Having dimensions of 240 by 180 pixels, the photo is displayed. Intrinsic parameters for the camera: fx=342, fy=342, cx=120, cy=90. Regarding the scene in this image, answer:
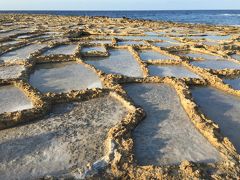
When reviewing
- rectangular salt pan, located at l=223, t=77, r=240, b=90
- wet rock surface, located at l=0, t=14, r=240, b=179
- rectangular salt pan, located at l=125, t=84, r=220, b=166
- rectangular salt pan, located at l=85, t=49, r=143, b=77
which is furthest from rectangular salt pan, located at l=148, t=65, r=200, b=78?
rectangular salt pan, located at l=125, t=84, r=220, b=166

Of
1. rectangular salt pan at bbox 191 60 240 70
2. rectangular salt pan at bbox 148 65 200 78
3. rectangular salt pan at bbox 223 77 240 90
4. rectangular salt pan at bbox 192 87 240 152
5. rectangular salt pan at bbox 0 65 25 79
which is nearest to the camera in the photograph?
rectangular salt pan at bbox 192 87 240 152

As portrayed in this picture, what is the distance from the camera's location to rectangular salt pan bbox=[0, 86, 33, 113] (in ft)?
12.3

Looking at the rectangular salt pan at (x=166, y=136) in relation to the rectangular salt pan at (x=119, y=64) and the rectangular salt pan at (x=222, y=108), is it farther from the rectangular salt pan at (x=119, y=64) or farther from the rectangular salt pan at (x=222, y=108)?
the rectangular salt pan at (x=119, y=64)

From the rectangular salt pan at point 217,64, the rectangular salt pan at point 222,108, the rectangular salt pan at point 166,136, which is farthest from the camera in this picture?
the rectangular salt pan at point 217,64

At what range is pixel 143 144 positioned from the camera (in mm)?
2965

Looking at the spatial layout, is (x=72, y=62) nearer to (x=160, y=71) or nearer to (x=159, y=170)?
(x=160, y=71)

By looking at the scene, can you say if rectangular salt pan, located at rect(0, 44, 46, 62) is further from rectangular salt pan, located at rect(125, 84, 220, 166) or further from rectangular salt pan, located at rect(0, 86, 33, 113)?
rectangular salt pan, located at rect(125, 84, 220, 166)

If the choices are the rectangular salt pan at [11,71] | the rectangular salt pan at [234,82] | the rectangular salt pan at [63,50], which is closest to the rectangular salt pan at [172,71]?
the rectangular salt pan at [234,82]

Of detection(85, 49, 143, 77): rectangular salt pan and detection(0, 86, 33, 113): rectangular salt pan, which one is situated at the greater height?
detection(0, 86, 33, 113): rectangular salt pan

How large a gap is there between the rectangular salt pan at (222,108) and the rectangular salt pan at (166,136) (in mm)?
302

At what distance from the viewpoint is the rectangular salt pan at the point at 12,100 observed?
375 centimetres

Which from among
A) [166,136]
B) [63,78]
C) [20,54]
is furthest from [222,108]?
[20,54]

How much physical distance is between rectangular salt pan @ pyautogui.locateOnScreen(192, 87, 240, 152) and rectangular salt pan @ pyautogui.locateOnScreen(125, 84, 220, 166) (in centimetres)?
30

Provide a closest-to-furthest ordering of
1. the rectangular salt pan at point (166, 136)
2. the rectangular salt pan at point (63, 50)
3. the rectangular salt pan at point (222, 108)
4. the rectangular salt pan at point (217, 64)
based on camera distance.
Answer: the rectangular salt pan at point (166, 136)
the rectangular salt pan at point (222, 108)
the rectangular salt pan at point (217, 64)
the rectangular salt pan at point (63, 50)
